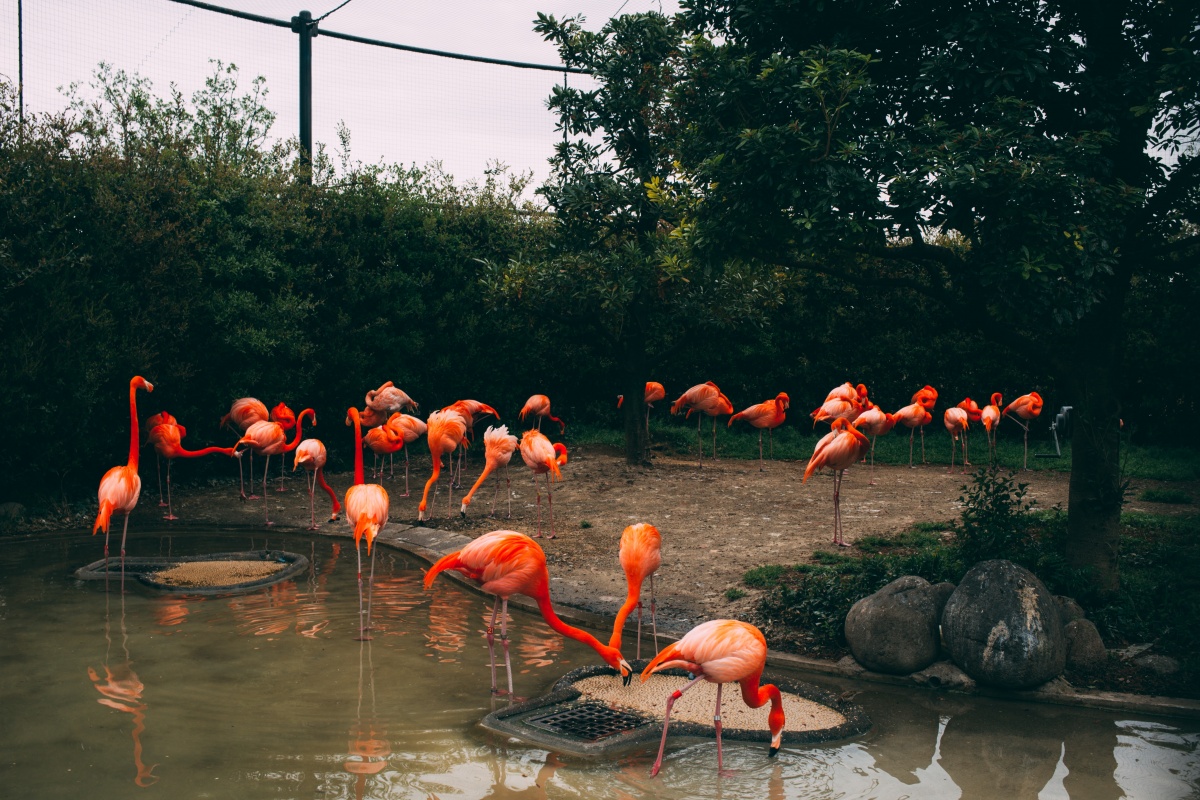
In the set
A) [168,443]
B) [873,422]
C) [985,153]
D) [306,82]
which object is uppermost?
[306,82]

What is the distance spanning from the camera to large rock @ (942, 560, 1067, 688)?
5.31m

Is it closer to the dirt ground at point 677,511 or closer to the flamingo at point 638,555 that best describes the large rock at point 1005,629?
the dirt ground at point 677,511

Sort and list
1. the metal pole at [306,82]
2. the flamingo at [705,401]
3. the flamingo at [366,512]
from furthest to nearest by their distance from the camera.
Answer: the metal pole at [306,82]
the flamingo at [705,401]
the flamingo at [366,512]

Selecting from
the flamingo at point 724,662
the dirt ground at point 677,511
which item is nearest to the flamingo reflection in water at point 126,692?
the flamingo at point 724,662

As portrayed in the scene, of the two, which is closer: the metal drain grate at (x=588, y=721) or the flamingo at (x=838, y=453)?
the metal drain grate at (x=588, y=721)

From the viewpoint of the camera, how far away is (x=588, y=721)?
195 inches

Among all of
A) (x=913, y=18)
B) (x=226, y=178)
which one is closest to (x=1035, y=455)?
(x=913, y=18)

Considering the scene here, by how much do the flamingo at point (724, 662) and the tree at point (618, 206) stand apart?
7.07m

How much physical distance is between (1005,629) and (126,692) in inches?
195

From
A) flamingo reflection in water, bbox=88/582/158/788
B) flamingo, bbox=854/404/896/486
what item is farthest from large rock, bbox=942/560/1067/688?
flamingo, bbox=854/404/896/486

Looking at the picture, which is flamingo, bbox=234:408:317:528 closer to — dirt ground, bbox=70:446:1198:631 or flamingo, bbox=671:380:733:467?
dirt ground, bbox=70:446:1198:631

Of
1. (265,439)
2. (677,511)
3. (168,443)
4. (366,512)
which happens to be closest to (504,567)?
(366,512)

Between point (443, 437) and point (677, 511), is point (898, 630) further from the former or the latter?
point (443, 437)

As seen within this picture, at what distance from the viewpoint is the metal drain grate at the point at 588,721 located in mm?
4777
